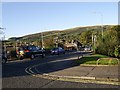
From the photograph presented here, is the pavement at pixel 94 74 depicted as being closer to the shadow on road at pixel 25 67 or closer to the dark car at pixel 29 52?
the shadow on road at pixel 25 67

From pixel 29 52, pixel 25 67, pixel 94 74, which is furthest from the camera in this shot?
pixel 29 52

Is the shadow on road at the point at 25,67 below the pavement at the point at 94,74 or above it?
below

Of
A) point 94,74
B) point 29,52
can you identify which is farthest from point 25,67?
point 29,52

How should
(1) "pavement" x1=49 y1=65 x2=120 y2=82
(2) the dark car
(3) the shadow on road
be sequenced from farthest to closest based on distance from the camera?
(2) the dark car < (3) the shadow on road < (1) "pavement" x1=49 y1=65 x2=120 y2=82

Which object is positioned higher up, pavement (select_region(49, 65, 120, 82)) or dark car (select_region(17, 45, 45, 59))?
dark car (select_region(17, 45, 45, 59))

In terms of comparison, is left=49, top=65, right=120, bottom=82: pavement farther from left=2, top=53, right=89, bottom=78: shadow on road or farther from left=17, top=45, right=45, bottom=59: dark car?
left=17, top=45, right=45, bottom=59: dark car

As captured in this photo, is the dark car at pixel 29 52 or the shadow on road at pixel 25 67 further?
the dark car at pixel 29 52

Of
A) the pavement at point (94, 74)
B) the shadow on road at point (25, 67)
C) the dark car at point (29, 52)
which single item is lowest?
the shadow on road at point (25, 67)

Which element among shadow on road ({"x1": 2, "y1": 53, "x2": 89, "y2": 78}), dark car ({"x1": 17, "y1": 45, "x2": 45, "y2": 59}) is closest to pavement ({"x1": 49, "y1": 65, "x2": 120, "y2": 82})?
shadow on road ({"x1": 2, "y1": 53, "x2": 89, "y2": 78})

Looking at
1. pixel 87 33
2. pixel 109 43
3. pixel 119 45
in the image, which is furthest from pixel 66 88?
pixel 87 33

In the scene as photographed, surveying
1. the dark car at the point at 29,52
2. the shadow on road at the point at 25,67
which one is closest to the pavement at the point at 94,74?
the shadow on road at the point at 25,67

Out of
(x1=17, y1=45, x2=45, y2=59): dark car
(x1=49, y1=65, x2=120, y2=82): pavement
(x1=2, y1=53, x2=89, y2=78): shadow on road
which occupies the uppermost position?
(x1=17, y1=45, x2=45, y2=59): dark car

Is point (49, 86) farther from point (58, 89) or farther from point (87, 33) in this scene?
point (87, 33)

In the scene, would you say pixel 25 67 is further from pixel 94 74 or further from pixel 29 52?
pixel 29 52
